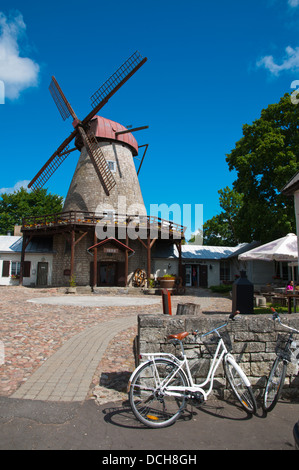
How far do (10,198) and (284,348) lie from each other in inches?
1640

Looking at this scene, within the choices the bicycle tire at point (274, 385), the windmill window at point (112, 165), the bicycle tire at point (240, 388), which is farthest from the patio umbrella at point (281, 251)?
the windmill window at point (112, 165)

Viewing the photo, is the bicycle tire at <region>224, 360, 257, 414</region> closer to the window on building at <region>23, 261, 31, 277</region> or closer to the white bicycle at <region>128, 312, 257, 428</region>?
the white bicycle at <region>128, 312, 257, 428</region>

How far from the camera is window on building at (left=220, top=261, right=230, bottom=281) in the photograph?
91.8 ft

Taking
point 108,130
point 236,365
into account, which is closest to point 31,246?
point 108,130

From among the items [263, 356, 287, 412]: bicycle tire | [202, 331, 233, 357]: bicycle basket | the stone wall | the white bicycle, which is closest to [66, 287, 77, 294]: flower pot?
the stone wall

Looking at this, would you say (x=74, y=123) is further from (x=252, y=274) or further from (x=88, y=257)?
(x=252, y=274)

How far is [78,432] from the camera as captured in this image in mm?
3105

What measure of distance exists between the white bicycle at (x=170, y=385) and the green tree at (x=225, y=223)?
3811 cm

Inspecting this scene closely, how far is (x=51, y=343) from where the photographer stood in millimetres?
6547

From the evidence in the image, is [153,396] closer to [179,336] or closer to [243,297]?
[179,336]

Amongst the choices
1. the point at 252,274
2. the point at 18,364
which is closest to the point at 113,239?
the point at 252,274

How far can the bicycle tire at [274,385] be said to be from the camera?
3596 millimetres

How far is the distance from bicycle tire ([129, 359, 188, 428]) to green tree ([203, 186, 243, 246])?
38.4 m

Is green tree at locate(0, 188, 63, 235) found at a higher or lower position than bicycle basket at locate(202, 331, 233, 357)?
higher
